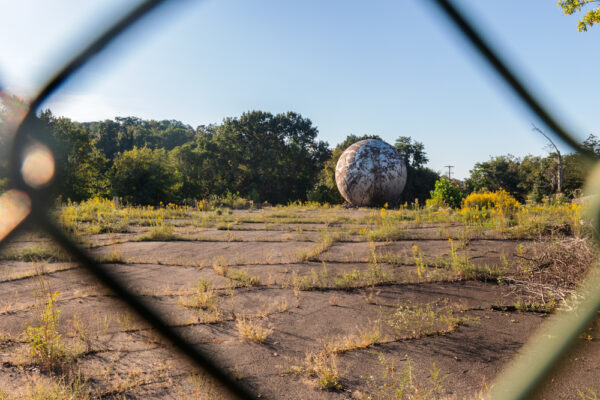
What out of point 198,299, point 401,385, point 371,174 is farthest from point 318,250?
point 371,174

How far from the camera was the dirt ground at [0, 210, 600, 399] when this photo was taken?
195cm

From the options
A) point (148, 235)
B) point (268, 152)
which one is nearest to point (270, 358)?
point (148, 235)

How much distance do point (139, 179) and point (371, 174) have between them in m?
11.4

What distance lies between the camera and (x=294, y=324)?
2818 millimetres

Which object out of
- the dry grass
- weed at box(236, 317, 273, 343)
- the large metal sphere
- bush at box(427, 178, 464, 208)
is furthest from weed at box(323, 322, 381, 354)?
the large metal sphere

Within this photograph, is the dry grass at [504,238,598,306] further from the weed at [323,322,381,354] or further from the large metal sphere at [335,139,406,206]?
the large metal sphere at [335,139,406,206]

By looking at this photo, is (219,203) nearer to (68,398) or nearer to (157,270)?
(157,270)

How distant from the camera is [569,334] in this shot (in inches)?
95.3

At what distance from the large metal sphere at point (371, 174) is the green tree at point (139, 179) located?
9183 mm

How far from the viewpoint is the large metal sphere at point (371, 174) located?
1595 centimetres

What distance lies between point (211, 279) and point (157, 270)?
951 mm

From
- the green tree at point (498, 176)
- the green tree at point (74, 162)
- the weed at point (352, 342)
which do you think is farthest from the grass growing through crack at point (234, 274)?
the green tree at point (498, 176)

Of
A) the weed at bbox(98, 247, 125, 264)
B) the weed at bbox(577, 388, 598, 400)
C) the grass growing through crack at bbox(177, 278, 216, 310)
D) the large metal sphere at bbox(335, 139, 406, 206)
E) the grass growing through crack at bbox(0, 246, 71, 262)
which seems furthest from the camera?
the large metal sphere at bbox(335, 139, 406, 206)

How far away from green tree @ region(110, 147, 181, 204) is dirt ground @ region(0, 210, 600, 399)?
41.3 feet
